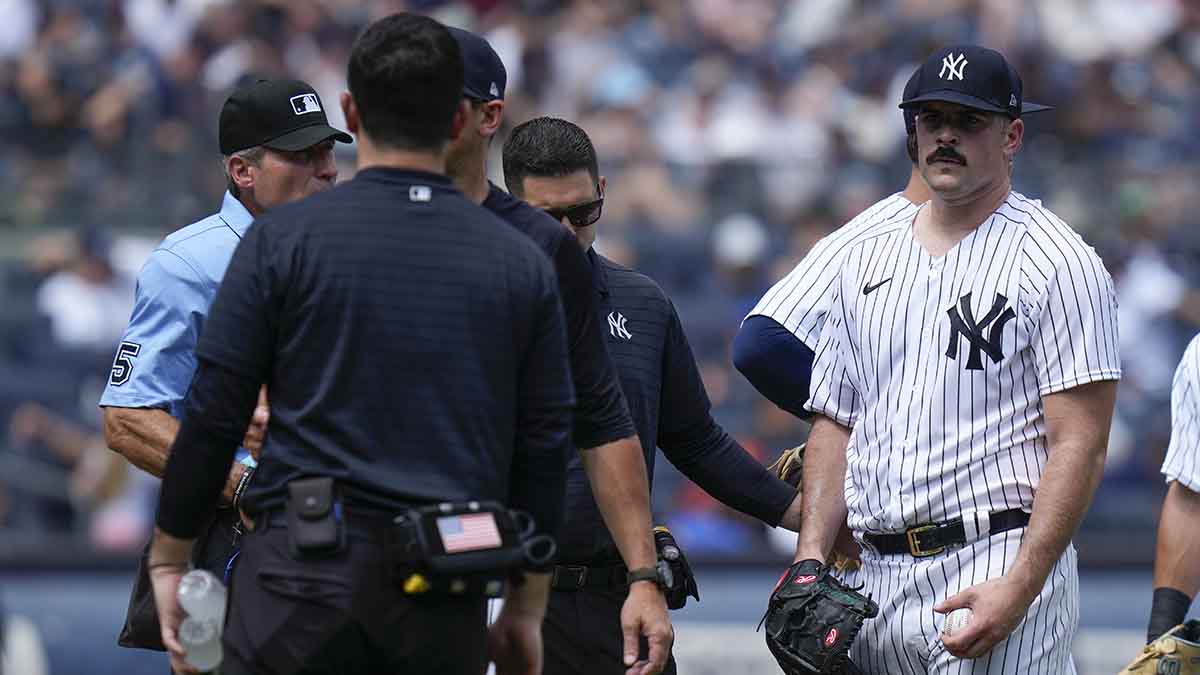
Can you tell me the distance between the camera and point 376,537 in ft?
10.7

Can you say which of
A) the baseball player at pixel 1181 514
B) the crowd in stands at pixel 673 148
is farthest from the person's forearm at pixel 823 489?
the crowd in stands at pixel 673 148

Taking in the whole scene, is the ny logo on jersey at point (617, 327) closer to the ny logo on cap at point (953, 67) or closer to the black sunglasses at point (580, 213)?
the black sunglasses at point (580, 213)

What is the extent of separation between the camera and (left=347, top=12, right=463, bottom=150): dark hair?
3.29 metres

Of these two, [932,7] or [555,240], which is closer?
[555,240]

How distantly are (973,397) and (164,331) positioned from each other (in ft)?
6.45

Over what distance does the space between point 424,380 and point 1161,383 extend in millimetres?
8063

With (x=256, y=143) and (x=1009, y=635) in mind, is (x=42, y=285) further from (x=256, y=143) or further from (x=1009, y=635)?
(x=1009, y=635)

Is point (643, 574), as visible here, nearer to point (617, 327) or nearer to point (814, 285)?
point (617, 327)

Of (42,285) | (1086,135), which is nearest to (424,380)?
(42,285)

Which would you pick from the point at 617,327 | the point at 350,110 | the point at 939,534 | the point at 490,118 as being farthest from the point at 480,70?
the point at 939,534

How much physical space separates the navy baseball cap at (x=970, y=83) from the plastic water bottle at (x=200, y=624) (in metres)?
2.04

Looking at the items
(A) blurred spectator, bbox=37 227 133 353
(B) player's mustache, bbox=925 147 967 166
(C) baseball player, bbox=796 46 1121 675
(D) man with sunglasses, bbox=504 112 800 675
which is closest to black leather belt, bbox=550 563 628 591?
(D) man with sunglasses, bbox=504 112 800 675

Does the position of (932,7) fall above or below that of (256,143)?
above

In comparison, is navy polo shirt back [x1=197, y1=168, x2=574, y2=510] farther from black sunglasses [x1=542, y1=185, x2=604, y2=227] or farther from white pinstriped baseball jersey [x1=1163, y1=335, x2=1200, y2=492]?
white pinstriped baseball jersey [x1=1163, y1=335, x2=1200, y2=492]
